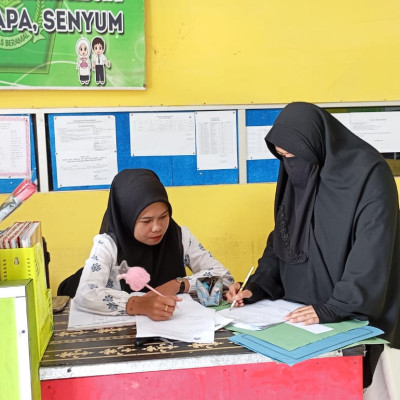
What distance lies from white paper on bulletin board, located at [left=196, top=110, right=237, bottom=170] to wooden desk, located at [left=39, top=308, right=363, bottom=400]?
1.92m

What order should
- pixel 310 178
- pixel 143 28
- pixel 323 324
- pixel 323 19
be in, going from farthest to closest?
pixel 323 19 < pixel 143 28 < pixel 310 178 < pixel 323 324

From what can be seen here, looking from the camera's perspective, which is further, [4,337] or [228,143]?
[228,143]

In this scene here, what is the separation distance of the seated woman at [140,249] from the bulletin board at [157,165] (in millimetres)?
893

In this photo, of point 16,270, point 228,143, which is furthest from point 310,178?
point 228,143

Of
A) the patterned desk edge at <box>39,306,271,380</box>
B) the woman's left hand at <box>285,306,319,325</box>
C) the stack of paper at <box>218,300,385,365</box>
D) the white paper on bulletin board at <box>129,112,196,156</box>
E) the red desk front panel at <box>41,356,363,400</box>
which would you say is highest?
the white paper on bulletin board at <box>129,112,196,156</box>

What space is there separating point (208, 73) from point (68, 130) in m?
0.87

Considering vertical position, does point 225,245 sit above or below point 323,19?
below

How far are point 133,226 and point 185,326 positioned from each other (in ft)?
2.13

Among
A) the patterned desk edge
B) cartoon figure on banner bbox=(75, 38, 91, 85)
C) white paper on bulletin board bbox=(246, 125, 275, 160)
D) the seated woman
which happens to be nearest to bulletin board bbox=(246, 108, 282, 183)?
white paper on bulletin board bbox=(246, 125, 275, 160)

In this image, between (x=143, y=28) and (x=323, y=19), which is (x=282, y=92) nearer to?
(x=323, y=19)

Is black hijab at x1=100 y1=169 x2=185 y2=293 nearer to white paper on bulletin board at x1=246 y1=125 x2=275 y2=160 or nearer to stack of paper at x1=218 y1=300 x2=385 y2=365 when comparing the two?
stack of paper at x1=218 y1=300 x2=385 y2=365

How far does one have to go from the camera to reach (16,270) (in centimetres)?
126

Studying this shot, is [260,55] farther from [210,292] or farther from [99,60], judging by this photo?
[210,292]

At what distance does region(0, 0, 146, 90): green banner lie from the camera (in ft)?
9.53
